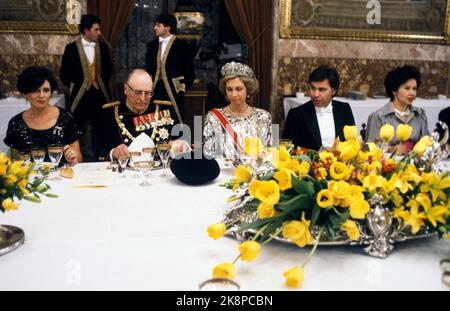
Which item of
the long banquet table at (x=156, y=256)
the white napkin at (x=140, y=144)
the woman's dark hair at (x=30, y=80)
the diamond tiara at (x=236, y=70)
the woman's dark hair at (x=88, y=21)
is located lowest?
the long banquet table at (x=156, y=256)

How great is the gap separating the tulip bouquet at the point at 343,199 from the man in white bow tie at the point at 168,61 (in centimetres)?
390

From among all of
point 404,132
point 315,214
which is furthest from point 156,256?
point 404,132

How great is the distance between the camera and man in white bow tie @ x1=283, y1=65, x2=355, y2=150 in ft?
11.4

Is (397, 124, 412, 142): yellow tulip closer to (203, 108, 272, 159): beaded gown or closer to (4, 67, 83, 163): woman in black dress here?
(203, 108, 272, 159): beaded gown

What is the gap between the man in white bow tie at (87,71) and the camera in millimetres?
5062

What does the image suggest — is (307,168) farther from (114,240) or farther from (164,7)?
(164,7)

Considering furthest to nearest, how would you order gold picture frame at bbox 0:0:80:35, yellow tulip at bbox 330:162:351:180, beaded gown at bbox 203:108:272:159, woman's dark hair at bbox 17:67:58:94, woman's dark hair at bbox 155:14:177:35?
1. gold picture frame at bbox 0:0:80:35
2. woman's dark hair at bbox 155:14:177:35
3. beaded gown at bbox 203:108:272:159
4. woman's dark hair at bbox 17:67:58:94
5. yellow tulip at bbox 330:162:351:180

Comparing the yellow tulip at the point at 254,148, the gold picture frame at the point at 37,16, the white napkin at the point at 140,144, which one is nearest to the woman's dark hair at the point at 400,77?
the white napkin at the point at 140,144

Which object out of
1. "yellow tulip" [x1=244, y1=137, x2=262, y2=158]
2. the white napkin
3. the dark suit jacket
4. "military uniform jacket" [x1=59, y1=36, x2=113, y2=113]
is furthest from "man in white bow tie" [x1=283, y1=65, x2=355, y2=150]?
"military uniform jacket" [x1=59, y1=36, x2=113, y2=113]

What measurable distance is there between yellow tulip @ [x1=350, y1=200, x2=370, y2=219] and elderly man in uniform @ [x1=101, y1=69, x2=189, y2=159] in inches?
73.0

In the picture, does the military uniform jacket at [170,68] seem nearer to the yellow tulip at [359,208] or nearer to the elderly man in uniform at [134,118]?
the elderly man in uniform at [134,118]

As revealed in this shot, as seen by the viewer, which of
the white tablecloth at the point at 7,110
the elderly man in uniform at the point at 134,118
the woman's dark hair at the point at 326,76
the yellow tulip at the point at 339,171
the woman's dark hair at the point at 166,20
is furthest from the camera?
the woman's dark hair at the point at 166,20

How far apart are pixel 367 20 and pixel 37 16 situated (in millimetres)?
3992

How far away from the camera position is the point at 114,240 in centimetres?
158
